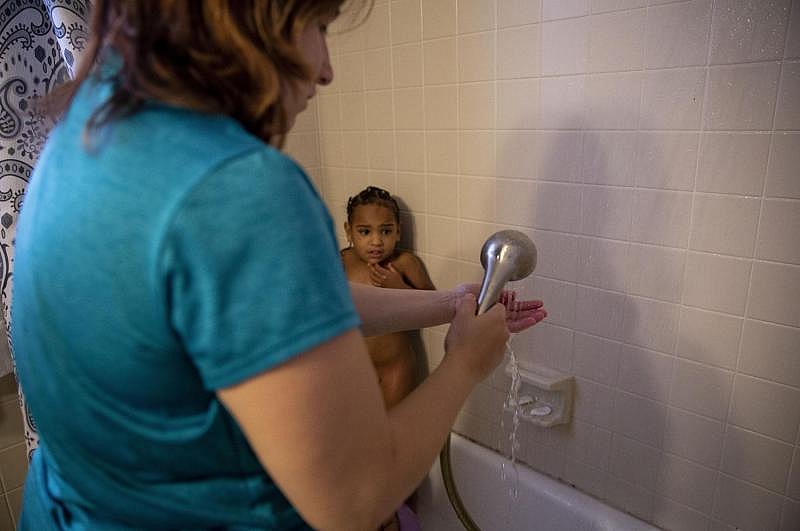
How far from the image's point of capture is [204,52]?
1.37 feet

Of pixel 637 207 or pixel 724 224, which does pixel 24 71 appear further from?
pixel 724 224

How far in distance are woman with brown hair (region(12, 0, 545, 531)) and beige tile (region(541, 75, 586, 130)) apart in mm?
716

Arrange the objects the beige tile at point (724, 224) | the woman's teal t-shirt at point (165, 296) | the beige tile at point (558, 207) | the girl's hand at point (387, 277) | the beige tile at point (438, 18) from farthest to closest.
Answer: the girl's hand at point (387, 277), the beige tile at point (438, 18), the beige tile at point (558, 207), the beige tile at point (724, 224), the woman's teal t-shirt at point (165, 296)

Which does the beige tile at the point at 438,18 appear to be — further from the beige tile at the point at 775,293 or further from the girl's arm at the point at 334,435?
the girl's arm at the point at 334,435

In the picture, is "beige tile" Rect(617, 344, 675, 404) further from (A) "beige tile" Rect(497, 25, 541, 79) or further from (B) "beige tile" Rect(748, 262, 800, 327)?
(A) "beige tile" Rect(497, 25, 541, 79)

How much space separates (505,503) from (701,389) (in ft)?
1.82

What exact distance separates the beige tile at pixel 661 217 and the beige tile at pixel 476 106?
36 cm

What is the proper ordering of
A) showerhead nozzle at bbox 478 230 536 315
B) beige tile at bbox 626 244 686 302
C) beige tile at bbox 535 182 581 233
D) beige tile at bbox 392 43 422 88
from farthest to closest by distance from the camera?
beige tile at bbox 392 43 422 88 < beige tile at bbox 535 182 581 233 < beige tile at bbox 626 244 686 302 < showerhead nozzle at bbox 478 230 536 315

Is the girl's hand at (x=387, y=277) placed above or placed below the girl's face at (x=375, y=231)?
below

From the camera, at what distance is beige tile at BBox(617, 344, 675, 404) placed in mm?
1108

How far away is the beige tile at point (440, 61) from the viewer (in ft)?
4.22

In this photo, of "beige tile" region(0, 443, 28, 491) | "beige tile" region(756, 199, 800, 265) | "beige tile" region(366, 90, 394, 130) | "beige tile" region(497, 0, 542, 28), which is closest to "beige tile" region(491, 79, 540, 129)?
"beige tile" region(497, 0, 542, 28)

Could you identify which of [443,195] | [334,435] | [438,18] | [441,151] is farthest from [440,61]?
[334,435]

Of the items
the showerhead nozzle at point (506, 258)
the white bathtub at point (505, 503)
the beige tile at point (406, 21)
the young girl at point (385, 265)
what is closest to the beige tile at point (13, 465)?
the young girl at point (385, 265)
